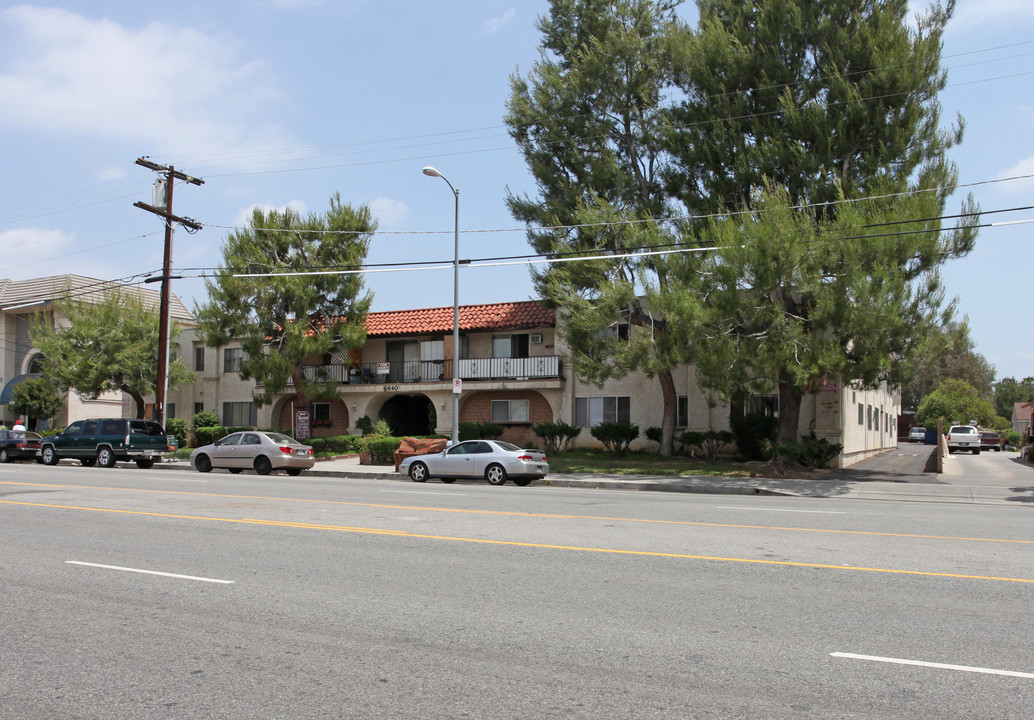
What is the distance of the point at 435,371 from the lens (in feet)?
120

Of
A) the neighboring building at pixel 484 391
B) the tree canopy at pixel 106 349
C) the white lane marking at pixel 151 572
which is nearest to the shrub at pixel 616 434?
the neighboring building at pixel 484 391

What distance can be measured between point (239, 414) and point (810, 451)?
28.6 metres

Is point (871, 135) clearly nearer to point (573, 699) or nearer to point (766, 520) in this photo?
point (766, 520)

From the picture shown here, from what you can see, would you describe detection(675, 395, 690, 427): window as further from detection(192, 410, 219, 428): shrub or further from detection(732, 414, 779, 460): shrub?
detection(192, 410, 219, 428): shrub

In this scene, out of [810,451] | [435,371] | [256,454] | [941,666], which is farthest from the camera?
[435,371]

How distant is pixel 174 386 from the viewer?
133 feet

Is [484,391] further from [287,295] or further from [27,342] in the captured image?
[27,342]

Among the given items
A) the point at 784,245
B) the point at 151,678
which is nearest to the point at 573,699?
the point at 151,678

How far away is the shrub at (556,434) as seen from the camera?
106 ft

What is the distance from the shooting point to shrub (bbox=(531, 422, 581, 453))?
32.4 m

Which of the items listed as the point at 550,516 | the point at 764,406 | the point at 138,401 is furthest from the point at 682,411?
the point at 138,401

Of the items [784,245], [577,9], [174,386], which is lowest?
[174,386]

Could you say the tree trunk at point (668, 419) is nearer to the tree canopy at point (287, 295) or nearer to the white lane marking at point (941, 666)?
the tree canopy at point (287, 295)

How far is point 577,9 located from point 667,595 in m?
27.8
